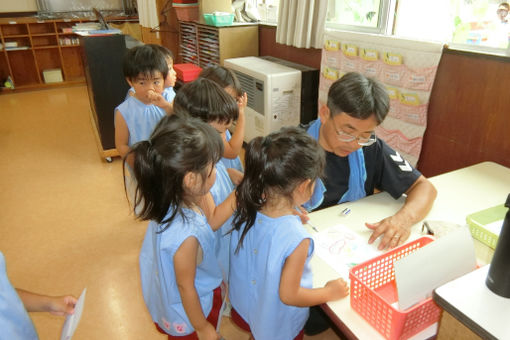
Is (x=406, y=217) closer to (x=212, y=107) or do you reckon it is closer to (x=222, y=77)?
(x=212, y=107)

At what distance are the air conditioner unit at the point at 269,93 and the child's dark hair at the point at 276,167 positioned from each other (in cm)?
192

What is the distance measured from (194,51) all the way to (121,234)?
223cm

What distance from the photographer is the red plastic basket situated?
0.78m

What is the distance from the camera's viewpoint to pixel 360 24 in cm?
250

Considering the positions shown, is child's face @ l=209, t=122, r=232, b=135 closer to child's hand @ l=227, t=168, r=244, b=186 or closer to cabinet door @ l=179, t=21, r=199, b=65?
child's hand @ l=227, t=168, r=244, b=186

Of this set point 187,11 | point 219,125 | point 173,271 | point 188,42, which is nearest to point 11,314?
point 173,271

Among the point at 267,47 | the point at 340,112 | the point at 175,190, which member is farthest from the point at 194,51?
the point at 175,190

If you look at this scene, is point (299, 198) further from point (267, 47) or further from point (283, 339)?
point (267, 47)

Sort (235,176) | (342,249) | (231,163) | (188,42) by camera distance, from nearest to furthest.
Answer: (342,249)
(235,176)
(231,163)
(188,42)

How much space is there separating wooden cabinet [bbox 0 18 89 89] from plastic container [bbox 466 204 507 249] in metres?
6.50

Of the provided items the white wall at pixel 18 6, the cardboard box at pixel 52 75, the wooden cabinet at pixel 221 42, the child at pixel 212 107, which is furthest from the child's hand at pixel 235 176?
the white wall at pixel 18 6

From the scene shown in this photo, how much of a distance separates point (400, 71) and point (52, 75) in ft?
19.6

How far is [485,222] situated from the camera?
117 cm

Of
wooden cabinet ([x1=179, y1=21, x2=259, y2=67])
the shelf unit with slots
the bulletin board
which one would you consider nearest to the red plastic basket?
the bulletin board
